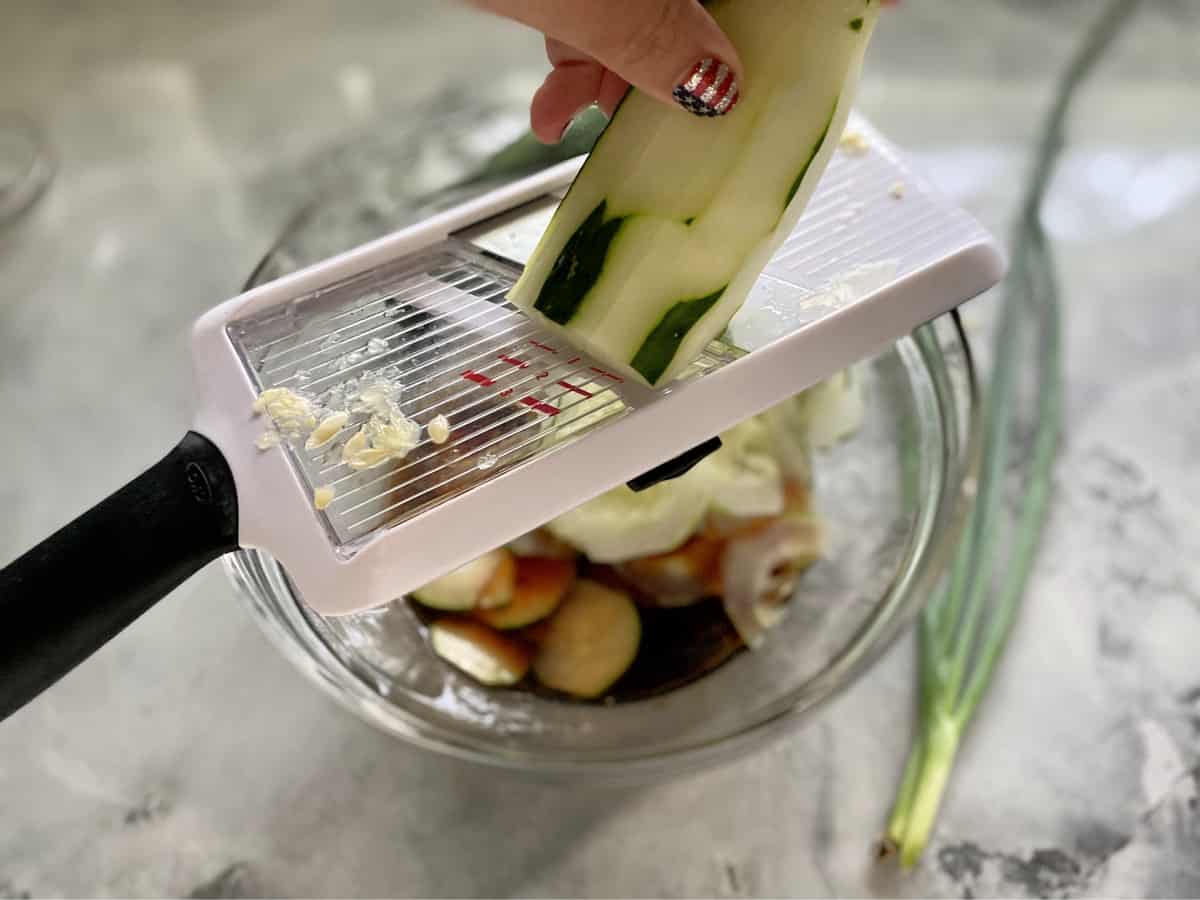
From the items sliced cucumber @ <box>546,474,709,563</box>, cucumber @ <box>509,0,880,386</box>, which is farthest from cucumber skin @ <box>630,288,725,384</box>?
sliced cucumber @ <box>546,474,709,563</box>

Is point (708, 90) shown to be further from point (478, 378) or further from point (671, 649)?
point (671, 649)

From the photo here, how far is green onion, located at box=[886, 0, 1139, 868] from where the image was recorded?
61cm

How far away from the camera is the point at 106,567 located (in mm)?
413

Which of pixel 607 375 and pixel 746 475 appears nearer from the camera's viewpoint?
pixel 607 375

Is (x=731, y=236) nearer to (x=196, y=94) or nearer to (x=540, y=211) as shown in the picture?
(x=540, y=211)

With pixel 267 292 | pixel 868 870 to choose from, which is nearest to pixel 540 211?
pixel 267 292

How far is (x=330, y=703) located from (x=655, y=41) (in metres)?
0.45

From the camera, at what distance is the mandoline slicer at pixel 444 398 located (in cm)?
42

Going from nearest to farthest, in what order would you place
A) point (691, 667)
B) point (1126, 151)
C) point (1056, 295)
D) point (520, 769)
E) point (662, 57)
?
point (662, 57), point (520, 769), point (691, 667), point (1056, 295), point (1126, 151)

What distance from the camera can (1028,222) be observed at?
86 cm

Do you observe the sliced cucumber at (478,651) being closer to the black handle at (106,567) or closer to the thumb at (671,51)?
the black handle at (106,567)

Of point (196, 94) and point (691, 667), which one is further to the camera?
point (196, 94)

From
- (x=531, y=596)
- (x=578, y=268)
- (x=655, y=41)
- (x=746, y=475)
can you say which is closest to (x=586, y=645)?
(x=531, y=596)

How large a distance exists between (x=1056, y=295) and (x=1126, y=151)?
0.24 m
